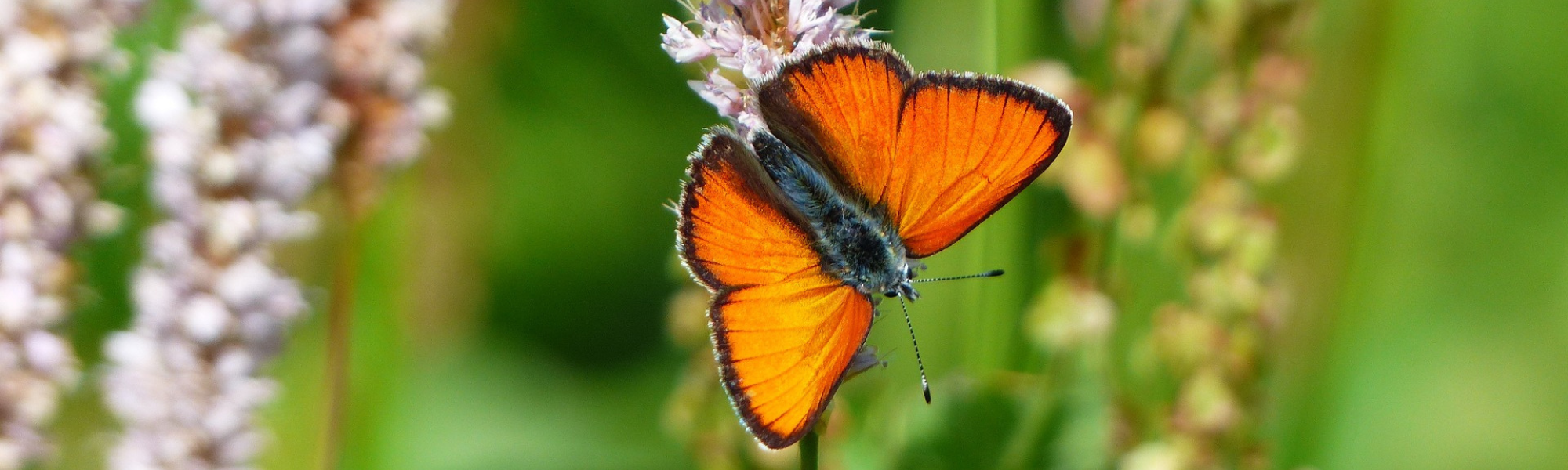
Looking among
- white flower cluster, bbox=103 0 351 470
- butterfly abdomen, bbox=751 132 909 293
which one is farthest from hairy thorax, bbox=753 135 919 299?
white flower cluster, bbox=103 0 351 470

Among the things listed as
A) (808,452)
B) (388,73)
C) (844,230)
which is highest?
(388,73)

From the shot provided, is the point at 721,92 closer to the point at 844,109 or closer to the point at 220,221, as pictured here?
the point at 844,109

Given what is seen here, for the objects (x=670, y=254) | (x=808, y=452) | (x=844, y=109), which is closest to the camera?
(x=808, y=452)

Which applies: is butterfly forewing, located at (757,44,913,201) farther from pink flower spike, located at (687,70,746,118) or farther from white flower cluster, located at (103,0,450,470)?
white flower cluster, located at (103,0,450,470)

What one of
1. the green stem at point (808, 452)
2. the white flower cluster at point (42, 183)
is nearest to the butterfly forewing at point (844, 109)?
the green stem at point (808, 452)

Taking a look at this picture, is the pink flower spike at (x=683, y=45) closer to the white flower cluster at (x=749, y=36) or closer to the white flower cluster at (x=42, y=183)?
the white flower cluster at (x=749, y=36)

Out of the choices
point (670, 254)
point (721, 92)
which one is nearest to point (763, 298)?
point (721, 92)

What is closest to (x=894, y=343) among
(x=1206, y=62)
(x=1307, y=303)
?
(x=1307, y=303)
